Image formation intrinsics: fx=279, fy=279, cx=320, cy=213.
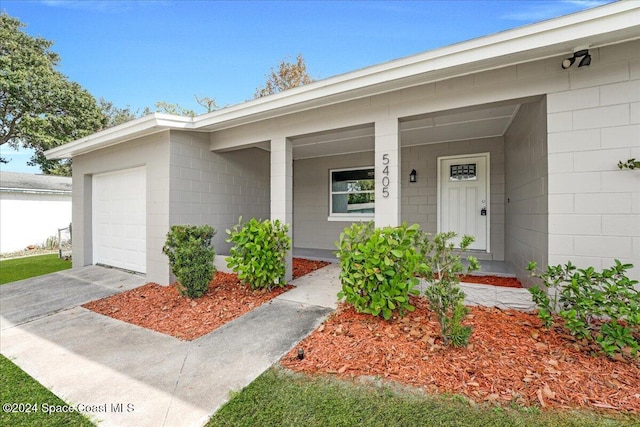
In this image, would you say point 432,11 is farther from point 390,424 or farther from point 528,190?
point 390,424

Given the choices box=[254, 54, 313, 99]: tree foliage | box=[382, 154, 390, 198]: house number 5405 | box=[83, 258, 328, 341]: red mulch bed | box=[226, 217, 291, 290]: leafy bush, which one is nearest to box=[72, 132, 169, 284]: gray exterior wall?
box=[83, 258, 328, 341]: red mulch bed

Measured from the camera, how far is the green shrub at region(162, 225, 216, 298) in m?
4.24

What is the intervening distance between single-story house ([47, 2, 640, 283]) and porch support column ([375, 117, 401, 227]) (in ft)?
0.07

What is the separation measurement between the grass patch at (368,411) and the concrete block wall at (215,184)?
13.8 ft

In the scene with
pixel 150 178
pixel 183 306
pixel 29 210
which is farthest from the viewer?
pixel 29 210

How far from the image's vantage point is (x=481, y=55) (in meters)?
3.14

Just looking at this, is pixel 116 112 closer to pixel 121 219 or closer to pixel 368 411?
pixel 121 219

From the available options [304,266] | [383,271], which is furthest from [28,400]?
[304,266]

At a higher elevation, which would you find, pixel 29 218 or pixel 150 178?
pixel 150 178

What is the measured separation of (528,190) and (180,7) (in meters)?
8.75

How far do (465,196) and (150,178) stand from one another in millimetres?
6694

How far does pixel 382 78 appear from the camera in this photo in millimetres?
3658

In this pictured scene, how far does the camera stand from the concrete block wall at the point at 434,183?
19.3 ft

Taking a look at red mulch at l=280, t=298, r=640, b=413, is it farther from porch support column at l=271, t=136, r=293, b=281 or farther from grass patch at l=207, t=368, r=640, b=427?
porch support column at l=271, t=136, r=293, b=281
